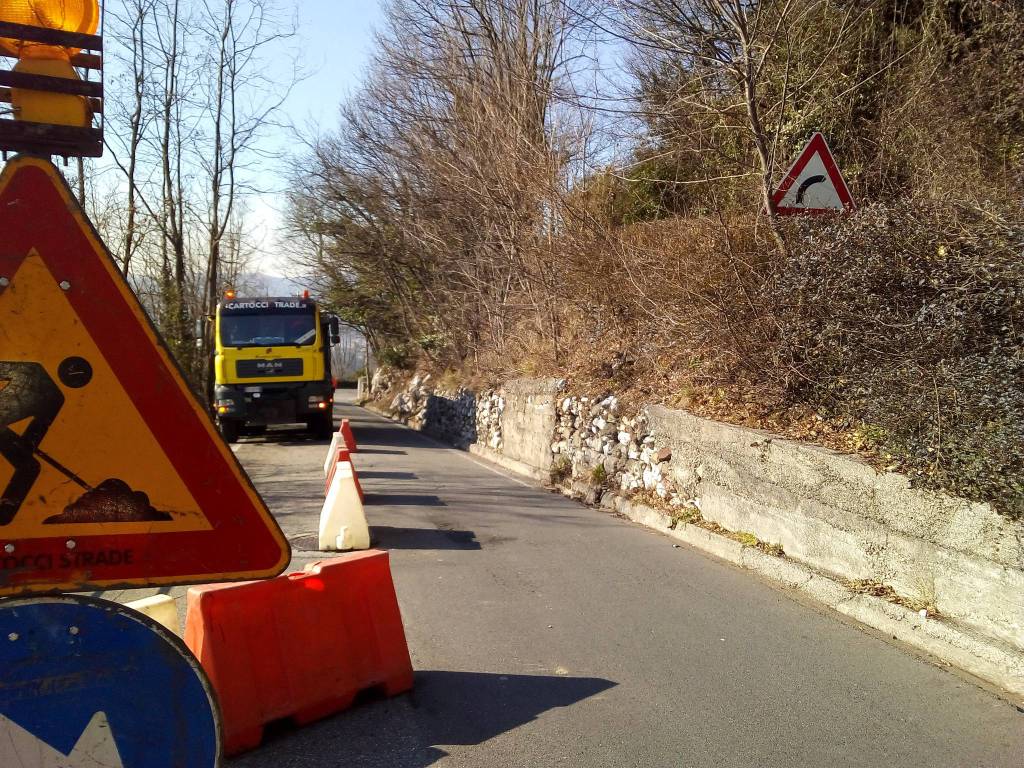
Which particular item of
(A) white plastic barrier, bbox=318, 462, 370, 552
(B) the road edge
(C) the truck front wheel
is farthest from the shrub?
(C) the truck front wheel

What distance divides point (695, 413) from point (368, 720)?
6.06 metres

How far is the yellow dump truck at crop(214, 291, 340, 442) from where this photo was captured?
18203 mm

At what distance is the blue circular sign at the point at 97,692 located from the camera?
2293 millimetres

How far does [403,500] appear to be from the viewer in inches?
442

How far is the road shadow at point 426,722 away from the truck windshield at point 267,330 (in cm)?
1464

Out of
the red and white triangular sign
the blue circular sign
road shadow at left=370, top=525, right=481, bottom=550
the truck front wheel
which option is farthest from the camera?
the truck front wheel

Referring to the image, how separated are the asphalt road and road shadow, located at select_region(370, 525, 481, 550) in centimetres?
6

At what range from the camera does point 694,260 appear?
10.6m

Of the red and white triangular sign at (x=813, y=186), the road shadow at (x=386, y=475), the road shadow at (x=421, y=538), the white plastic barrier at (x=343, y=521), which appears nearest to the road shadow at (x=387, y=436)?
the road shadow at (x=386, y=475)

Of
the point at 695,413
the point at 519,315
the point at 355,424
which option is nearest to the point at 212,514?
the point at 695,413

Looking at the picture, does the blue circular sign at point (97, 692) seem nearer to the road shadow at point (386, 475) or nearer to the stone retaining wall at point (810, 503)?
the stone retaining wall at point (810, 503)

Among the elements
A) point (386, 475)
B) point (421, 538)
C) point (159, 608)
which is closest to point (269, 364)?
point (386, 475)

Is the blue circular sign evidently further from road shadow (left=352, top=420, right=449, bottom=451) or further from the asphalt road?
road shadow (left=352, top=420, right=449, bottom=451)

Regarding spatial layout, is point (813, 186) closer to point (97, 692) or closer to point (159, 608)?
point (159, 608)
